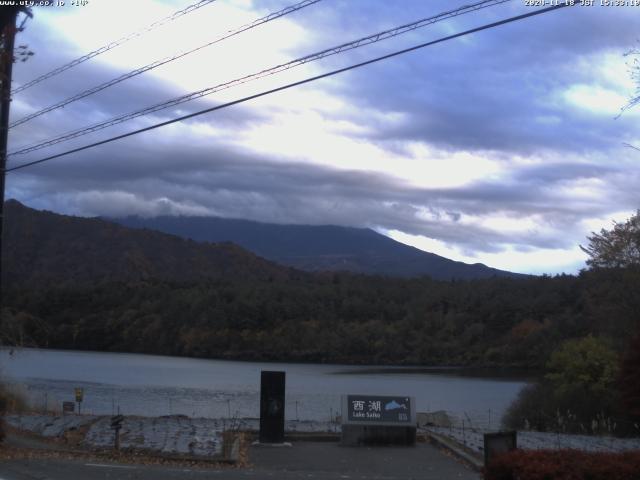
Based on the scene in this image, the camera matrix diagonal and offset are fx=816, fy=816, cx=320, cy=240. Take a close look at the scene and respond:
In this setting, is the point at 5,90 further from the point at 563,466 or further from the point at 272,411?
the point at 563,466

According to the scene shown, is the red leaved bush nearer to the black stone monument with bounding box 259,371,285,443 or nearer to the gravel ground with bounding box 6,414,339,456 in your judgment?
the gravel ground with bounding box 6,414,339,456

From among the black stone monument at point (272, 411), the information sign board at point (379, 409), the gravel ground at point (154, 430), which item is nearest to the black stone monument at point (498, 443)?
the gravel ground at point (154, 430)

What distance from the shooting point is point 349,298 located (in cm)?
10944

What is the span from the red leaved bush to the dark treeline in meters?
71.4

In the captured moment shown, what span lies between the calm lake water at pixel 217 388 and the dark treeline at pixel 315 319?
1212 centimetres

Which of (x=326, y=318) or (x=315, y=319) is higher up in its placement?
(x=326, y=318)

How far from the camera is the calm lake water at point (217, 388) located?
39.0 m

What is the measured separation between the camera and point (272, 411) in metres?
19.9

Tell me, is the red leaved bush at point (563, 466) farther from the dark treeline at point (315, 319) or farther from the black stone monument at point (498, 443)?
the dark treeline at point (315, 319)

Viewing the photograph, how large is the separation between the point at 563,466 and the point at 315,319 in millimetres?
92284

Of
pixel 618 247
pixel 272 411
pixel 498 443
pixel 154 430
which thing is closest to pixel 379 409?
pixel 272 411

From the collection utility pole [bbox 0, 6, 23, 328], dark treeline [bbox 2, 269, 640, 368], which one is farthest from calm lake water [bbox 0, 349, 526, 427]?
dark treeline [bbox 2, 269, 640, 368]

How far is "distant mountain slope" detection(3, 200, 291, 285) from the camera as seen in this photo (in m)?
150

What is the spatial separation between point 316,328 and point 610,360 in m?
62.9
